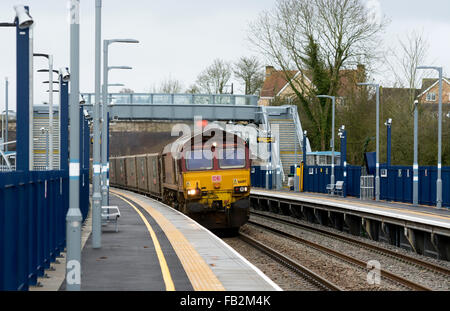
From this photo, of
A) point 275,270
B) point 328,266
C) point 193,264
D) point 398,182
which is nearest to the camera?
point 193,264

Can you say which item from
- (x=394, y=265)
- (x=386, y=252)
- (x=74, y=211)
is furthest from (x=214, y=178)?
(x=74, y=211)

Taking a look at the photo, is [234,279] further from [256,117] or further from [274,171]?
[256,117]

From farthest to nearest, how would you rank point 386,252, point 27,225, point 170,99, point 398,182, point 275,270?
point 170,99 → point 398,182 → point 386,252 → point 275,270 → point 27,225

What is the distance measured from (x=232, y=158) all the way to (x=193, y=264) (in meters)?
11.9

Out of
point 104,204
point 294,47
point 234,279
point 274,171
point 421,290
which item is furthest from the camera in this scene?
point 294,47

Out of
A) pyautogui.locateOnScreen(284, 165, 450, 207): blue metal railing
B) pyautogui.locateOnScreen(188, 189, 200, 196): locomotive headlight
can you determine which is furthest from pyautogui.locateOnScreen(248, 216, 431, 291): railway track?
pyautogui.locateOnScreen(284, 165, 450, 207): blue metal railing

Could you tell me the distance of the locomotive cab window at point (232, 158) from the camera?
25328 millimetres

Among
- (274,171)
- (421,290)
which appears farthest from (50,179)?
(274,171)

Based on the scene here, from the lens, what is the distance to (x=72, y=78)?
330 inches

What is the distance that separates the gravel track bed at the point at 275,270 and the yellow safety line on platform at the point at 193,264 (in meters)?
1.92

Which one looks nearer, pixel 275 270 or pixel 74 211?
pixel 74 211

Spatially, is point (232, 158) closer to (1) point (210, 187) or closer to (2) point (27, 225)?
(1) point (210, 187)

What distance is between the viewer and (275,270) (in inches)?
706
